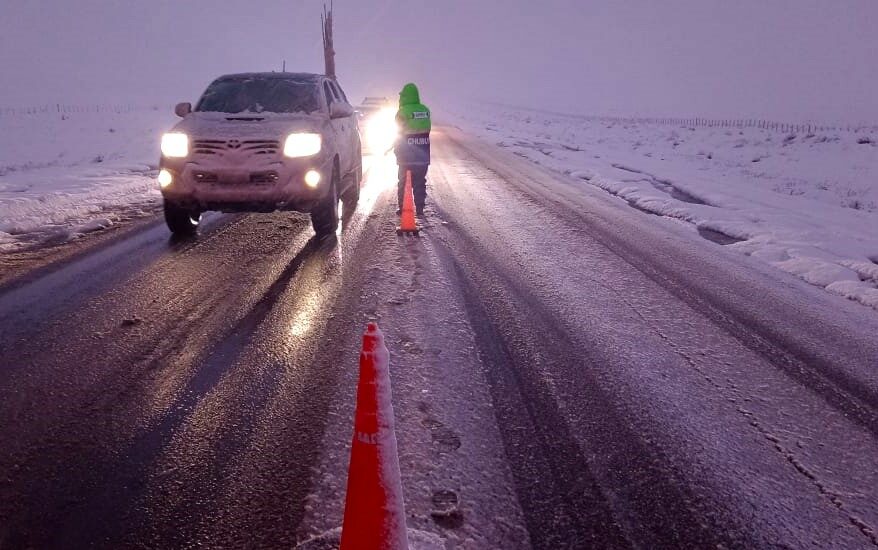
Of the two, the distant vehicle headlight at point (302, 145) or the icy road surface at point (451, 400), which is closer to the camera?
the icy road surface at point (451, 400)

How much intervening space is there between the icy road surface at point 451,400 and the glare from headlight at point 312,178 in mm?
926

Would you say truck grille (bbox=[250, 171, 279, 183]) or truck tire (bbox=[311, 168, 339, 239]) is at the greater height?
truck grille (bbox=[250, 171, 279, 183])

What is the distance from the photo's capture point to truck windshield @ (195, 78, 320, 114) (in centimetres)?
773

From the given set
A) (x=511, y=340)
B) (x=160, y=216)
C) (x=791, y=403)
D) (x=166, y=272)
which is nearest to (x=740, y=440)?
(x=791, y=403)

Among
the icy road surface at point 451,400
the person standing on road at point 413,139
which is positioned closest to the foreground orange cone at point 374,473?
the icy road surface at point 451,400

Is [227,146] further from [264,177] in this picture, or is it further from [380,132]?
[380,132]

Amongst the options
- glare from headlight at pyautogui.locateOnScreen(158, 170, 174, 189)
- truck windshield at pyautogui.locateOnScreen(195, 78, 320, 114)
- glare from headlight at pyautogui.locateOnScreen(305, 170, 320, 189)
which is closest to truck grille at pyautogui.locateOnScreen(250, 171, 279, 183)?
glare from headlight at pyautogui.locateOnScreen(305, 170, 320, 189)

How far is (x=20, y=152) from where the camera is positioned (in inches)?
770

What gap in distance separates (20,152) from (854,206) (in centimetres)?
2445

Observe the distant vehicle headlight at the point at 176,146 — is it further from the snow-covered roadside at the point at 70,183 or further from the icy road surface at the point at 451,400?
the snow-covered roadside at the point at 70,183

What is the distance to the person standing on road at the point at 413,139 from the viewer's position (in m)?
8.78

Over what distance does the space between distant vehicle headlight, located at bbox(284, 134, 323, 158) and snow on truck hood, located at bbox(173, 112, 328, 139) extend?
3.2 inches

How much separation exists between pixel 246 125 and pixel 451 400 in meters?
4.87

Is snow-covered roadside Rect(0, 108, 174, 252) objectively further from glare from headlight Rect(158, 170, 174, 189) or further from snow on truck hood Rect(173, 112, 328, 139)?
snow on truck hood Rect(173, 112, 328, 139)
